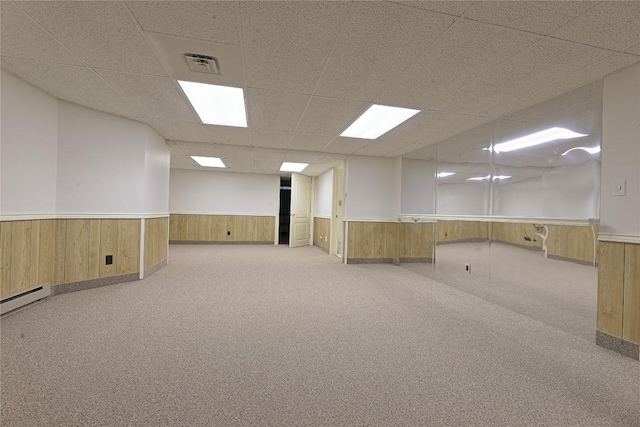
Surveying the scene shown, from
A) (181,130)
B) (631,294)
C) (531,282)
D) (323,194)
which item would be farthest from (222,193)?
(631,294)

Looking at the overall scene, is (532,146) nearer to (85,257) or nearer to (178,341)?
(178,341)

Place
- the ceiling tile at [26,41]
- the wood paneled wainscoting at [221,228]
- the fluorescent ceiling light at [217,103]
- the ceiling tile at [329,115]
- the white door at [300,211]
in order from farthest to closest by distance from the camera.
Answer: the wood paneled wainscoting at [221,228]
the white door at [300,211]
the ceiling tile at [329,115]
the fluorescent ceiling light at [217,103]
the ceiling tile at [26,41]

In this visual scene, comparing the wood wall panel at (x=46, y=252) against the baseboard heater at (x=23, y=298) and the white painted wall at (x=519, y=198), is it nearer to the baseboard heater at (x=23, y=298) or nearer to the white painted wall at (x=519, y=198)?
the baseboard heater at (x=23, y=298)

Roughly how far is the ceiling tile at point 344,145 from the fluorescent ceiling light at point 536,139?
1.95 m

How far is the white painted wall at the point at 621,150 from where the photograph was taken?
2.21m

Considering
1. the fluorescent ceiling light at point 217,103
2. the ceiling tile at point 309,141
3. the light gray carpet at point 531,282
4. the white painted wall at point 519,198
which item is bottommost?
the light gray carpet at point 531,282

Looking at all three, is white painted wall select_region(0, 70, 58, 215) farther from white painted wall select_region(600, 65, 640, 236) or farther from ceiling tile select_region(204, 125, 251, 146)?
white painted wall select_region(600, 65, 640, 236)

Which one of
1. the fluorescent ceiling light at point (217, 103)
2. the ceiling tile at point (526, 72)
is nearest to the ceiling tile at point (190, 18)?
the fluorescent ceiling light at point (217, 103)

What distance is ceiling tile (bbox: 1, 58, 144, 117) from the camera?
2.57m

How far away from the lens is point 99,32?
2.02 meters

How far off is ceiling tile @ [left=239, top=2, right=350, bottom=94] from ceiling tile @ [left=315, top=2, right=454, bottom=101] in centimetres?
10

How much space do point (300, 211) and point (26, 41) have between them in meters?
6.71

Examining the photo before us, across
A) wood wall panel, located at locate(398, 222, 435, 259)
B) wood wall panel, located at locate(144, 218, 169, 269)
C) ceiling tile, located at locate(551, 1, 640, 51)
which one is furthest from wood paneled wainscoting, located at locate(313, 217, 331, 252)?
ceiling tile, located at locate(551, 1, 640, 51)

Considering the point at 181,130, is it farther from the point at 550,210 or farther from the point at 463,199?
the point at 550,210
